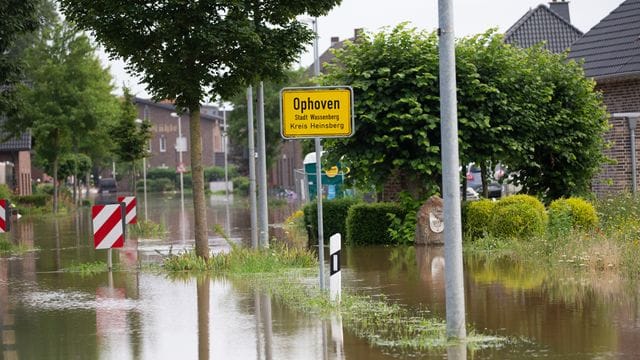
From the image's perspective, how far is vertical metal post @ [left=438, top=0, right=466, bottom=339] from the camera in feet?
33.1

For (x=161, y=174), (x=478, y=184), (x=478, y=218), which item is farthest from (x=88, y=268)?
(x=161, y=174)

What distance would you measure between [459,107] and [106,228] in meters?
8.19

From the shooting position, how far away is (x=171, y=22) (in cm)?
1744

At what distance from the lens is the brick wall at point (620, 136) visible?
29.1m

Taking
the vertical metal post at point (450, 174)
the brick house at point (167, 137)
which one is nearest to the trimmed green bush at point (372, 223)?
the vertical metal post at point (450, 174)

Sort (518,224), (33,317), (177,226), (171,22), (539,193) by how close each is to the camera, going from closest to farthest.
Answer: (33,317), (171,22), (518,224), (539,193), (177,226)

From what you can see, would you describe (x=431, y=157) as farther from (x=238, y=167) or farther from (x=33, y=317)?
(x=238, y=167)

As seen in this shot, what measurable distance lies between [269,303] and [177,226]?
23.2 metres

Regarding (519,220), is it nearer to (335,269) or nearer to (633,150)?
(633,150)

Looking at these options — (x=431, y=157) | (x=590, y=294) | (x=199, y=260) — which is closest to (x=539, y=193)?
(x=431, y=157)

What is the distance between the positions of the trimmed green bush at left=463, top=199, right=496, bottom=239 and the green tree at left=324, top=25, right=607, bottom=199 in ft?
4.11

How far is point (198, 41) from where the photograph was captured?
1736cm

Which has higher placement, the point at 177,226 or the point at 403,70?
the point at 403,70

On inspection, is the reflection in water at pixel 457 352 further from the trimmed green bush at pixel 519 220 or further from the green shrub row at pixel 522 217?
the trimmed green bush at pixel 519 220
